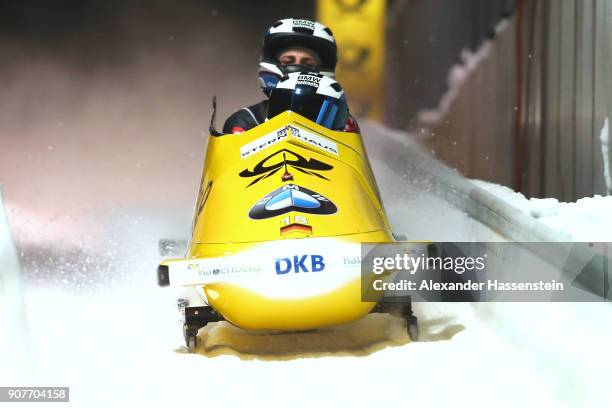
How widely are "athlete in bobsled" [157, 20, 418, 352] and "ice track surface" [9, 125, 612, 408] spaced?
0.18 meters

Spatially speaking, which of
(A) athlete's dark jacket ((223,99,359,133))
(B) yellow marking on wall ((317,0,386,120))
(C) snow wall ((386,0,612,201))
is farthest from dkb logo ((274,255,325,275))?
(B) yellow marking on wall ((317,0,386,120))

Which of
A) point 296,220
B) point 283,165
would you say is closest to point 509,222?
→ point 283,165

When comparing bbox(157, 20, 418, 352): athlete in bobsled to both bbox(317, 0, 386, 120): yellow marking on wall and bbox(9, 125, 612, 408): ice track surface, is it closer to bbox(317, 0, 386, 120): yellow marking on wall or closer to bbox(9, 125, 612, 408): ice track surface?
bbox(9, 125, 612, 408): ice track surface

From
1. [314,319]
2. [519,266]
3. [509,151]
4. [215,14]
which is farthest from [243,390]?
[215,14]

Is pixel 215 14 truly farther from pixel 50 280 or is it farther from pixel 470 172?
pixel 50 280

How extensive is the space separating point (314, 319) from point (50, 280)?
93.9 inches

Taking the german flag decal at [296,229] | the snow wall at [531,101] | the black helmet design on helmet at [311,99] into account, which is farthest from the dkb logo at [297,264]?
the snow wall at [531,101]

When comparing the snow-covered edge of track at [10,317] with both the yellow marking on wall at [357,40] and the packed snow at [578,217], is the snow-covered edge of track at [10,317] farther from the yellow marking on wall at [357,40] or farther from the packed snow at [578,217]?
the yellow marking on wall at [357,40]

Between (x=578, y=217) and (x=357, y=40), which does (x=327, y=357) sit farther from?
(x=357, y=40)

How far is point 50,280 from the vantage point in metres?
5.37

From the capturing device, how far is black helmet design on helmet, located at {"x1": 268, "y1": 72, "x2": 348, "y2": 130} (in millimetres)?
4332

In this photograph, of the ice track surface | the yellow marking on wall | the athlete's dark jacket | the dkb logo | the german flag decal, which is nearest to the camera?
the ice track surface

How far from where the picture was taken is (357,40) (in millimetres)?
14438

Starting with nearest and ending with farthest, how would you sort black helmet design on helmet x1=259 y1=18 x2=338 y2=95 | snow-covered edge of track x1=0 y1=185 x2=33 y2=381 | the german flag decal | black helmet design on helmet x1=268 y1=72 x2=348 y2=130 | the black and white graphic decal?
snow-covered edge of track x1=0 y1=185 x2=33 y2=381, the german flag decal, the black and white graphic decal, black helmet design on helmet x1=268 y1=72 x2=348 y2=130, black helmet design on helmet x1=259 y1=18 x2=338 y2=95
